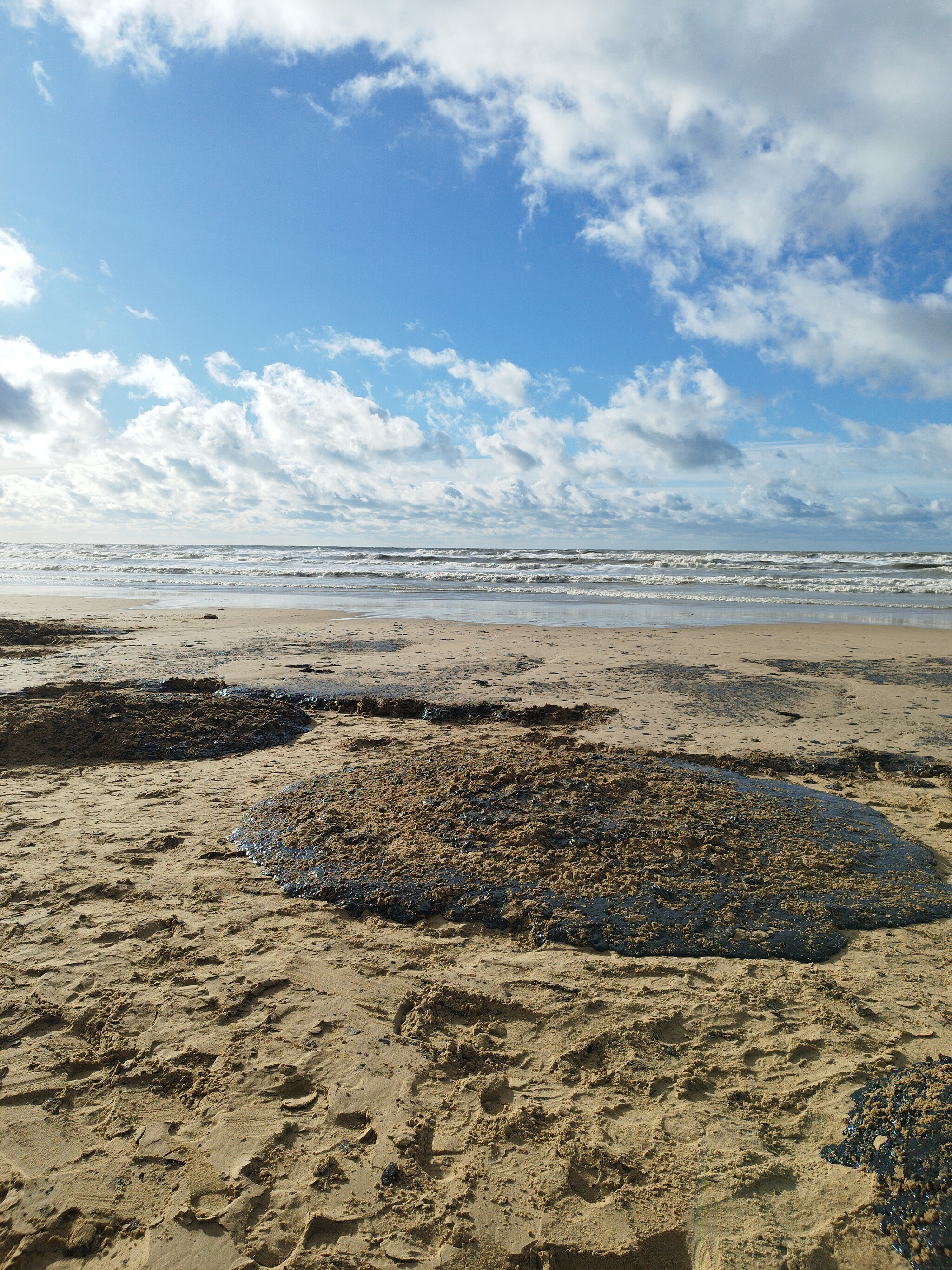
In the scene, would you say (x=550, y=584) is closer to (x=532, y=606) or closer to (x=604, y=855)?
(x=532, y=606)

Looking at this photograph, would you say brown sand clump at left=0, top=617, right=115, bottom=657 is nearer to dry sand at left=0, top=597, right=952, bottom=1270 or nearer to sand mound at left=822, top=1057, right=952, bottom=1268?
dry sand at left=0, top=597, right=952, bottom=1270

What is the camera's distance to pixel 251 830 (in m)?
3.89

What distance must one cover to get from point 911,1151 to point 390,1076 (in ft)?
5.09

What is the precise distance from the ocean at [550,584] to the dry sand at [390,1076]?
11597 mm

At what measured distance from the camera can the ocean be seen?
1702 centimetres

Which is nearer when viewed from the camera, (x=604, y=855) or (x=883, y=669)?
(x=604, y=855)

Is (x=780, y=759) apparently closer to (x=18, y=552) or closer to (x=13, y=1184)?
(x=13, y=1184)

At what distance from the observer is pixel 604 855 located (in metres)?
3.45

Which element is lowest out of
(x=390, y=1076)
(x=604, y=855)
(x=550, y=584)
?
(x=390, y=1076)

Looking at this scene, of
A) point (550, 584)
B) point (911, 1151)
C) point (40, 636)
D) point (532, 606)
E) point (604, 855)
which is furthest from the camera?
point (550, 584)

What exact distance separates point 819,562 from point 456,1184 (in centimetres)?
4133

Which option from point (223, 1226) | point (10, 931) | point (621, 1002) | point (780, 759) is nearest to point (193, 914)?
point (10, 931)

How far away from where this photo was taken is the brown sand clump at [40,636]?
9.40 meters

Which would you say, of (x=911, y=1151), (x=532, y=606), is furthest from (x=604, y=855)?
(x=532, y=606)
